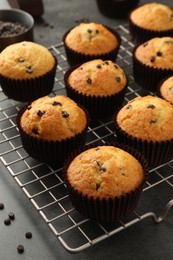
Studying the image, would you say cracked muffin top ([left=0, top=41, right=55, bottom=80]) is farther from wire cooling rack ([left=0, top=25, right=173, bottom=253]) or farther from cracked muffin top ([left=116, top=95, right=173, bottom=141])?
cracked muffin top ([left=116, top=95, right=173, bottom=141])

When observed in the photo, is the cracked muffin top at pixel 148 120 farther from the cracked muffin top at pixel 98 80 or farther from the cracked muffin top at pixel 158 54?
the cracked muffin top at pixel 158 54

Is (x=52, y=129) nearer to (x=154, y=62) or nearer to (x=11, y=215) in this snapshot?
(x=11, y=215)

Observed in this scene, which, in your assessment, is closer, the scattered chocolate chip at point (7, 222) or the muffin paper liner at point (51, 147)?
the scattered chocolate chip at point (7, 222)

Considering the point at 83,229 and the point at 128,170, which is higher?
the point at 128,170

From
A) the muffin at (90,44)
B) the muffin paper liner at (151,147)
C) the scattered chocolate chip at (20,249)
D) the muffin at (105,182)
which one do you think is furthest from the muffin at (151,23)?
the scattered chocolate chip at (20,249)

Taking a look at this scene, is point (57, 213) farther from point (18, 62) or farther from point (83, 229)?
point (18, 62)

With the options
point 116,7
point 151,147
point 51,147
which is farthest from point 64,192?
point 116,7

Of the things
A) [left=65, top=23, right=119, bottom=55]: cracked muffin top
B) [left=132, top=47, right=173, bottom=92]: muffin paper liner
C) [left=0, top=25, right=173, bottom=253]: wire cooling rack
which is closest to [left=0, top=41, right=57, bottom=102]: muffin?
[left=0, top=25, right=173, bottom=253]: wire cooling rack

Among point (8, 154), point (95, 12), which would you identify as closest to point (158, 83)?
point (8, 154)
